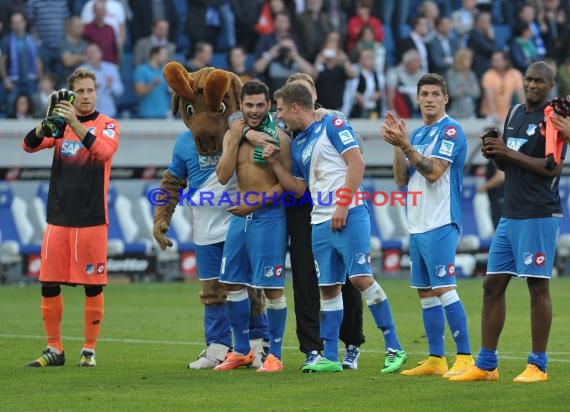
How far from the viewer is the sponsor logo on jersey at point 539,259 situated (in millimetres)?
10008

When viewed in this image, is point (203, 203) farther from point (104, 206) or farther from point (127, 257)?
point (127, 257)

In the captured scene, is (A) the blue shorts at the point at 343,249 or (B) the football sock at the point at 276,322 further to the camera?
(B) the football sock at the point at 276,322

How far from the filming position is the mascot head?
11828mm

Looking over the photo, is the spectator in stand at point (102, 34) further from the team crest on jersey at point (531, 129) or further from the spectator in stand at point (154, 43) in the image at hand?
the team crest on jersey at point (531, 129)

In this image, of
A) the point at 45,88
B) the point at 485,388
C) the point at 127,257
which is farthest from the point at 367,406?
the point at 45,88

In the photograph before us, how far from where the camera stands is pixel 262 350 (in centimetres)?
1184

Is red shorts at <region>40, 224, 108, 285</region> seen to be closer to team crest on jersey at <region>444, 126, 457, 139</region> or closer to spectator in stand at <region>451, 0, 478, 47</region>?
team crest on jersey at <region>444, 126, 457, 139</region>

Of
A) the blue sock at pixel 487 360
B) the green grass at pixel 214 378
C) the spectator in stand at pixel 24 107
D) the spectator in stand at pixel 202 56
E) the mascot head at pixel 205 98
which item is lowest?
the green grass at pixel 214 378

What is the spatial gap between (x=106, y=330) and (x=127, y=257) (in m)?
6.57

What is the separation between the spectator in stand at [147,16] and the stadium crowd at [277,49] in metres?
0.02

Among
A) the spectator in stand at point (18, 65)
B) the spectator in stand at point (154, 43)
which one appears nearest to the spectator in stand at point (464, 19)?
the spectator in stand at point (154, 43)

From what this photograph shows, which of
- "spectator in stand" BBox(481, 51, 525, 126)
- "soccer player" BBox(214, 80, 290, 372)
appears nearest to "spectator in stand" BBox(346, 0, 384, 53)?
"spectator in stand" BBox(481, 51, 525, 126)

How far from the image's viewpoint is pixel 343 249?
1082cm

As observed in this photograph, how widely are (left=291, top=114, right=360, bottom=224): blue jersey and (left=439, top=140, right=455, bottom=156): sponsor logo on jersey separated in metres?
0.68
